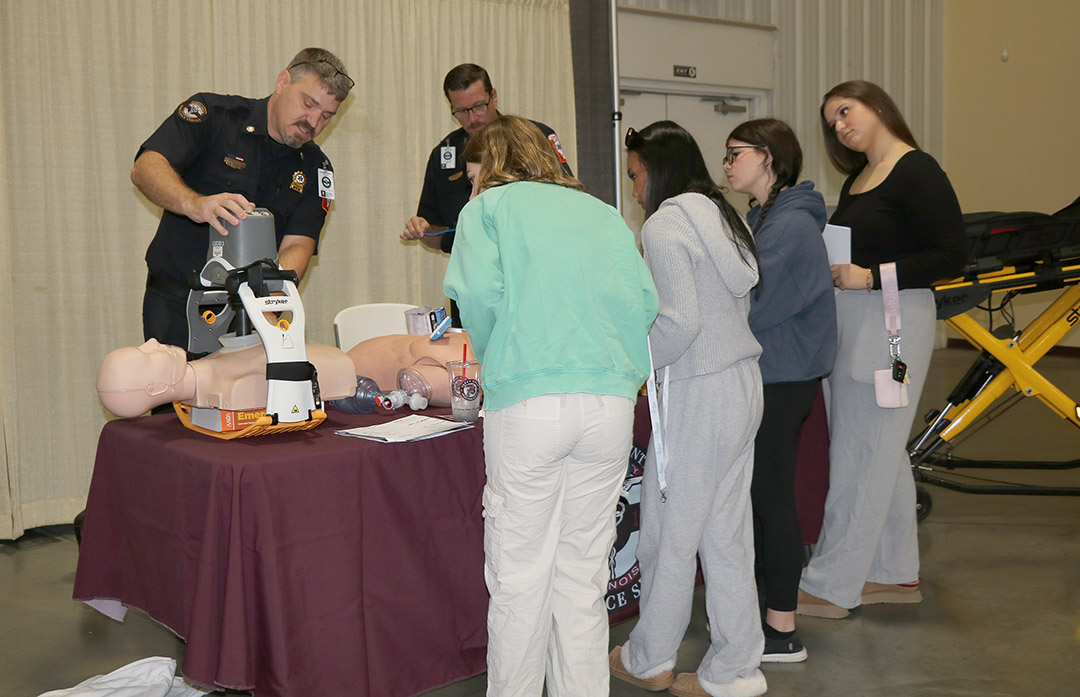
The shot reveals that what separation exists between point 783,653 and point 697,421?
79cm

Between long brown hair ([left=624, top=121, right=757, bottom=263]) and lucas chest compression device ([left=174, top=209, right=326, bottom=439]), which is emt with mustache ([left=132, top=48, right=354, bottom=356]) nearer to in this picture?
lucas chest compression device ([left=174, top=209, right=326, bottom=439])

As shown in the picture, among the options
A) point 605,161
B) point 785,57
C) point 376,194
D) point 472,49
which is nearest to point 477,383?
point 376,194

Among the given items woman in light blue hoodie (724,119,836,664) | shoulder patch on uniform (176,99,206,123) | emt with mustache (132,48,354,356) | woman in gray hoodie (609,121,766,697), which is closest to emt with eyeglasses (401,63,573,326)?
emt with mustache (132,48,354,356)

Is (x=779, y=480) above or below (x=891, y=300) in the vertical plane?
below

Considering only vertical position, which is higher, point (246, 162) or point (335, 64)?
point (335, 64)

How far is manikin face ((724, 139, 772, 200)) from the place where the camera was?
2.41 meters

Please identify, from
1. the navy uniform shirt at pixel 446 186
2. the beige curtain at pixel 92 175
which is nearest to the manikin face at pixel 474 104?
the navy uniform shirt at pixel 446 186

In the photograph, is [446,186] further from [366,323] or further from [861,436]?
[861,436]

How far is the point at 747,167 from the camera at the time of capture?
2426mm

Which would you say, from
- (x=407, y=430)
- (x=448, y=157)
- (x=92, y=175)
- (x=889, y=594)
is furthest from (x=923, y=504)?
(x=92, y=175)

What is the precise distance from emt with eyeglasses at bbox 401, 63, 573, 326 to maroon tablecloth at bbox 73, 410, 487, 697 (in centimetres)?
131

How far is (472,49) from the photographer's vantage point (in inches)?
198

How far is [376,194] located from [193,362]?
9.16ft

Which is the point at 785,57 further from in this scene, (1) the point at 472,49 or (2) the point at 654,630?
(2) the point at 654,630
